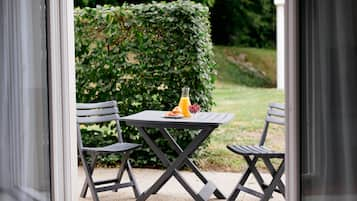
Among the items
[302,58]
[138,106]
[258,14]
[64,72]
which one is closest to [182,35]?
[138,106]

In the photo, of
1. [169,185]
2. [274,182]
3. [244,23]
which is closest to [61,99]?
[274,182]

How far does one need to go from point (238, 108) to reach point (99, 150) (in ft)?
15.4

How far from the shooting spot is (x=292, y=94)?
111 inches

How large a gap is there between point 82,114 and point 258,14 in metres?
6.45

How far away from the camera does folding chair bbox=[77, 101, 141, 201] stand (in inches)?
186

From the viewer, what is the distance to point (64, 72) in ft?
11.0

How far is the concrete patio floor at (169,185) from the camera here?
199 inches

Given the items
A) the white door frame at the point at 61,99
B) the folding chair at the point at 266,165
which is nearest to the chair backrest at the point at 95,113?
the folding chair at the point at 266,165

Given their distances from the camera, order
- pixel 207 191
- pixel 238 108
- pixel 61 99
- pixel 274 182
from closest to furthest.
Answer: pixel 61 99 < pixel 274 182 < pixel 207 191 < pixel 238 108

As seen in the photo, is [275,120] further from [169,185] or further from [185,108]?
[169,185]

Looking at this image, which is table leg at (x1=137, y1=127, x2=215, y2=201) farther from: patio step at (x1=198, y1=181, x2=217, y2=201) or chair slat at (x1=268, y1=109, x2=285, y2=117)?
chair slat at (x1=268, y1=109, x2=285, y2=117)

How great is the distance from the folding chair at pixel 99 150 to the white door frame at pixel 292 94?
222cm

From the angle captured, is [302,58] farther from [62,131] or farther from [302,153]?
[62,131]

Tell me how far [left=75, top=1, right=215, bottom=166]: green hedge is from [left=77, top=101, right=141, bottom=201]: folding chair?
38.2 inches
